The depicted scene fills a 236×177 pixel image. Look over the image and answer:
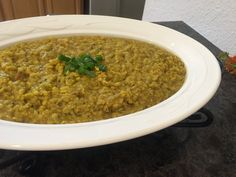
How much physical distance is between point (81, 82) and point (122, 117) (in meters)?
0.20

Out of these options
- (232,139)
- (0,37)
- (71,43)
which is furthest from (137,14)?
(232,139)

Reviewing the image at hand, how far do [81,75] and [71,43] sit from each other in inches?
10.3

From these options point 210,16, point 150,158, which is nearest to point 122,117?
point 150,158

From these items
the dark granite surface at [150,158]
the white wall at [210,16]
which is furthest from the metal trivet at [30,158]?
the white wall at [210,16]

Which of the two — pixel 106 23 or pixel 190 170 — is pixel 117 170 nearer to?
pixel 190 170

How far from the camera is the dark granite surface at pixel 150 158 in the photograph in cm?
66

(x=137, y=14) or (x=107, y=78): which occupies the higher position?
(x=107, y=78)

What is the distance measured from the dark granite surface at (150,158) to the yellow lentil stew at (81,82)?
0.29 feet

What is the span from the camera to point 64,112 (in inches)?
25.9

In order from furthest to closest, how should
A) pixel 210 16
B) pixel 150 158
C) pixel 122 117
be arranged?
pixel 210 16, pixel 150 158, pixel 122 117

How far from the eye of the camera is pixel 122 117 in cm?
59

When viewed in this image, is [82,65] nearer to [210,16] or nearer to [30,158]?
[30,158]

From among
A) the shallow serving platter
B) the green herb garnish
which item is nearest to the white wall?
the shallow serving platter

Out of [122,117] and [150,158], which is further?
[150,158]
